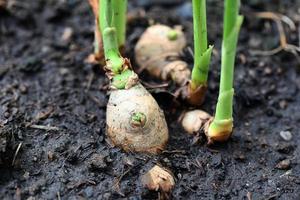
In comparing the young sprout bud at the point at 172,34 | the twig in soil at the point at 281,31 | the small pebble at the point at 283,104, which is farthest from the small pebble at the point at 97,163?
the twig in soil at the point at 281,31

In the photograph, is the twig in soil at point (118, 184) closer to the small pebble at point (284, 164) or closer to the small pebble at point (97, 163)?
the small pebble at point (97, 163)

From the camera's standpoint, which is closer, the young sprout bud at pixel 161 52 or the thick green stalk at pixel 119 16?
the thick green stalk at pixel 119 16

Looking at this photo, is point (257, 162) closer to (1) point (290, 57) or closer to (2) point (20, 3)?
(1) point (290, 57)

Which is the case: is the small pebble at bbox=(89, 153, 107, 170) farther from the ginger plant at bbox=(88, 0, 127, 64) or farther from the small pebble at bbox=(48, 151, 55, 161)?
the ginger plant at bbox=(88, 0, 127, 64)

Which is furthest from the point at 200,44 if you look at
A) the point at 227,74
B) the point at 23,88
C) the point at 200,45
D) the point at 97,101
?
the point at 23,88

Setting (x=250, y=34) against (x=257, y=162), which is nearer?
(x=257, y=162)

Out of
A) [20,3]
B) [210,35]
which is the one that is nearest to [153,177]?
[210,35]

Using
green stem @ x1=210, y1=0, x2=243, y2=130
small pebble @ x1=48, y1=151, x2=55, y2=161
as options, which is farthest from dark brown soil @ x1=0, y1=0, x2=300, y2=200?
green stem @ x1=210, y1=0, x2=243, y2=130
